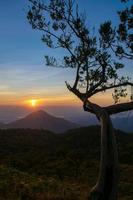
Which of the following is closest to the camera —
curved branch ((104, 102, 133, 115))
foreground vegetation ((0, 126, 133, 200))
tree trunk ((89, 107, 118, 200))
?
tree trunk ((89, 107, 118, 200))

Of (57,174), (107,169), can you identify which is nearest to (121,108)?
(107,169)

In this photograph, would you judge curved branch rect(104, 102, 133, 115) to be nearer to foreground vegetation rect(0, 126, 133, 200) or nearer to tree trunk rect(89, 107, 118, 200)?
tree trunk rect(89, 107, 118, 200)

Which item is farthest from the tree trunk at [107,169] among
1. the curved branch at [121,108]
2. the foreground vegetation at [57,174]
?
the foreground vegetation at [57,174]

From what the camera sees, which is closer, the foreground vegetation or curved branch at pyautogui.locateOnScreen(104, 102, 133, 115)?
curved branch at pyautogui.locateOnScreen(104, 102, 133, 115)

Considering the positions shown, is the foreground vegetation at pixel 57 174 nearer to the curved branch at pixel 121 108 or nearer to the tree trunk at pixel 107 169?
the tree trunk at pixel 107 169

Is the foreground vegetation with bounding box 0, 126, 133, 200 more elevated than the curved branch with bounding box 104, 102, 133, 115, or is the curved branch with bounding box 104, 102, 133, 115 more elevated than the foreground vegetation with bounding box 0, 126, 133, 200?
the curved branch with bounding box 104, 102, 133, 115

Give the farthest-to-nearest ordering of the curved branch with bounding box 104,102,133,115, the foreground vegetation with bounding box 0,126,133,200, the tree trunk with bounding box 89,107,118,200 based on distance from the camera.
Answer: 1. the foreground vegetation with bounding box 0,126,133,200
2. the curved branch with bounding box 104,102,133,115
3. the tree trunk with bounding box 89,107,118,200

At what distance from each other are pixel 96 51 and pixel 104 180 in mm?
7231

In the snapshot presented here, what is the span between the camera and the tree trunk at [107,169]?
16.7 m

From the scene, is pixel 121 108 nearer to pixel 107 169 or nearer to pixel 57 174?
pixel 107 169

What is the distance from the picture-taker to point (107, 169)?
1703 cm

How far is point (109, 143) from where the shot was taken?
17.5 meters

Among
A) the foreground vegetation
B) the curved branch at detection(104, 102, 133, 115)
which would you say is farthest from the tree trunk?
the foreground vegetation

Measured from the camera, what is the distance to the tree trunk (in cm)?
1667
